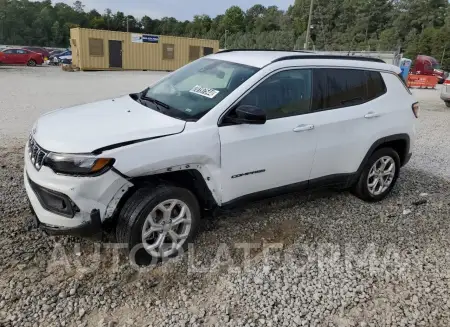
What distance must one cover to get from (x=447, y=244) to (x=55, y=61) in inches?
1411

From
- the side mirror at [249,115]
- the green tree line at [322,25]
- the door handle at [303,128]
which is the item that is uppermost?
the green tree line at [322,25]

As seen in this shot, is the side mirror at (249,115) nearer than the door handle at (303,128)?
Yes

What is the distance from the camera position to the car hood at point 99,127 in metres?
2.80

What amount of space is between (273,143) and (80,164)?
1.65m

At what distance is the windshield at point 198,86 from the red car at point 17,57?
1141 inches

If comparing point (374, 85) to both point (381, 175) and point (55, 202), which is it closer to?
point (381, 175)

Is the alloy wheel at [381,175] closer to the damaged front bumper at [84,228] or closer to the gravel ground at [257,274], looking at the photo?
the gravel ground at [257,274]

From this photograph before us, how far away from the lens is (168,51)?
31.9m

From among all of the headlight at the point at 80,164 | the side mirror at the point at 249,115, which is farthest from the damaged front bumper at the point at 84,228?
the side mirror at the point at 249,115

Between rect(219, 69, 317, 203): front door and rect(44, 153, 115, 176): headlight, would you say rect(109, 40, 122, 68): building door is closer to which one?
rect(219, 69, 317, 203): front door

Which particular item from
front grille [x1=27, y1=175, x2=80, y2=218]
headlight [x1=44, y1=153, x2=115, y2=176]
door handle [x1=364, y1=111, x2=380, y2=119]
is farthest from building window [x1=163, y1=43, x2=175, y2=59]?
headlight [x1=44, y1=153, x2=115, y2=176]

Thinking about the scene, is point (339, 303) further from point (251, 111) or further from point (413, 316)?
point (251, 111)

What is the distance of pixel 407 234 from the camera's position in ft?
13.0

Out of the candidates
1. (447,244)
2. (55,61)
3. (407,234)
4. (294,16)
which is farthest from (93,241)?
(294,16)
